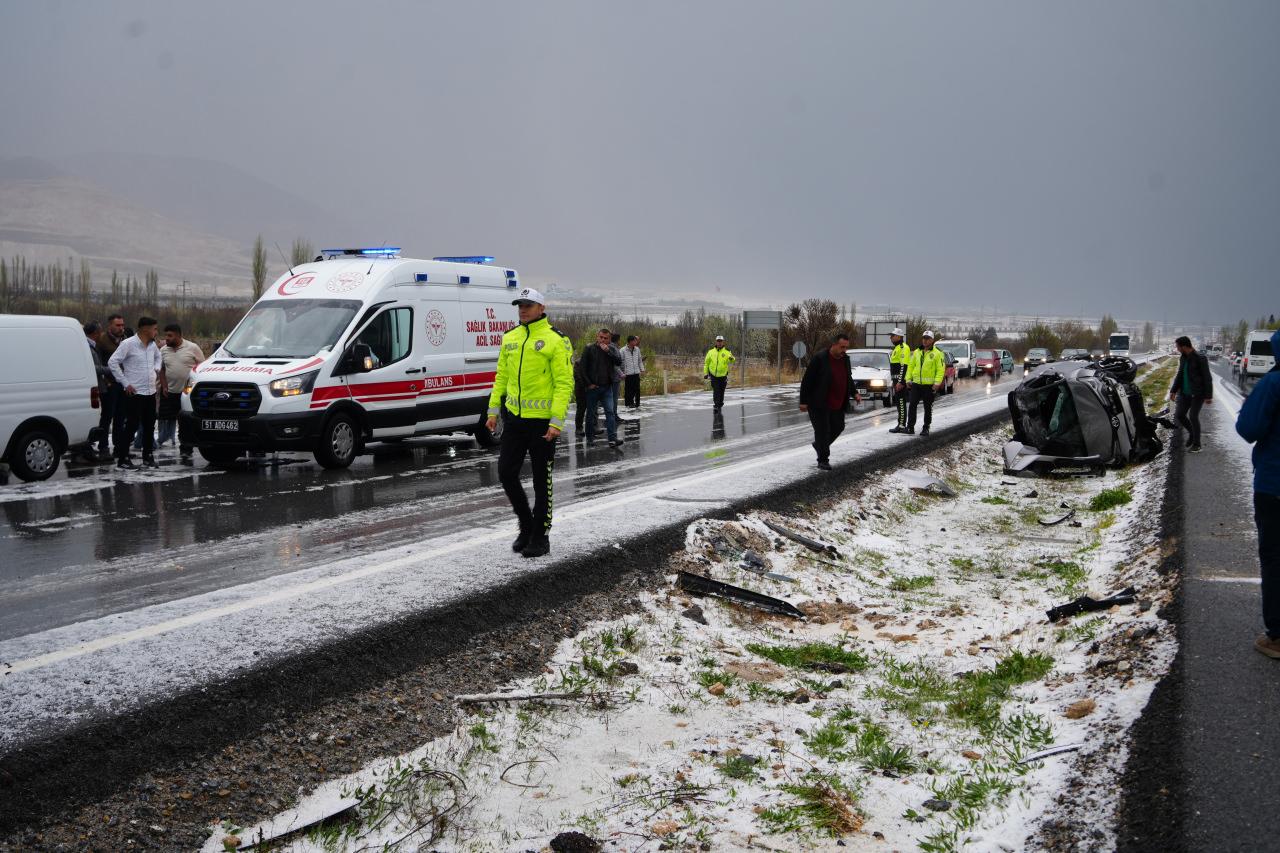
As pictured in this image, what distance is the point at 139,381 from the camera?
12.6 metres

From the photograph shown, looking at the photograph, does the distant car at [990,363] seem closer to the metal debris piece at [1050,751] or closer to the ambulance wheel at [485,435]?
the ambulance wheel at [485,435]

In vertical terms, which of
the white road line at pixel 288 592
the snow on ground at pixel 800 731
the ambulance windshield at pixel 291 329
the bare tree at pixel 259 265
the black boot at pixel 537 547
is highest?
the bare tree at pixel 259 265

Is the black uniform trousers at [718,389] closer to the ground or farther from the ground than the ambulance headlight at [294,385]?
closer to the ground

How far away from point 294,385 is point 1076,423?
12.0m

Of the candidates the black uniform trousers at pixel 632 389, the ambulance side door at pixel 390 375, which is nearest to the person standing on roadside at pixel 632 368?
the black uniform trousers at pixel 632 389

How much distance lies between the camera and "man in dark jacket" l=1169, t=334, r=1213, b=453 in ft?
52.8

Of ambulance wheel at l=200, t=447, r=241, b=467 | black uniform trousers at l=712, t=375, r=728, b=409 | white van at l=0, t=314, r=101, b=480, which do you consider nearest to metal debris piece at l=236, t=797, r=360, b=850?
white van at l=0, t=314, r=101, b=480

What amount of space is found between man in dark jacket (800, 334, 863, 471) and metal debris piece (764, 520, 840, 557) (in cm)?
382

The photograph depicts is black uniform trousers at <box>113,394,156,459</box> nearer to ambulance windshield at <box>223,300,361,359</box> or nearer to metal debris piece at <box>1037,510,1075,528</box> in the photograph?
ambulance windshield at <box>223,300,361,359</box>

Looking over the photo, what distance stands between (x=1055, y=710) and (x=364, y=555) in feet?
16.2

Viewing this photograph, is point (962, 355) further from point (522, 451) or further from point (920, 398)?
point (522, 451)

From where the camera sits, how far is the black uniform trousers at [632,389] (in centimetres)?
2434

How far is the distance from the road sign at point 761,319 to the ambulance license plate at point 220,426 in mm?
28165

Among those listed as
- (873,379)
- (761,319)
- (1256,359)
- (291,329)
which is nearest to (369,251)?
(291,329)
